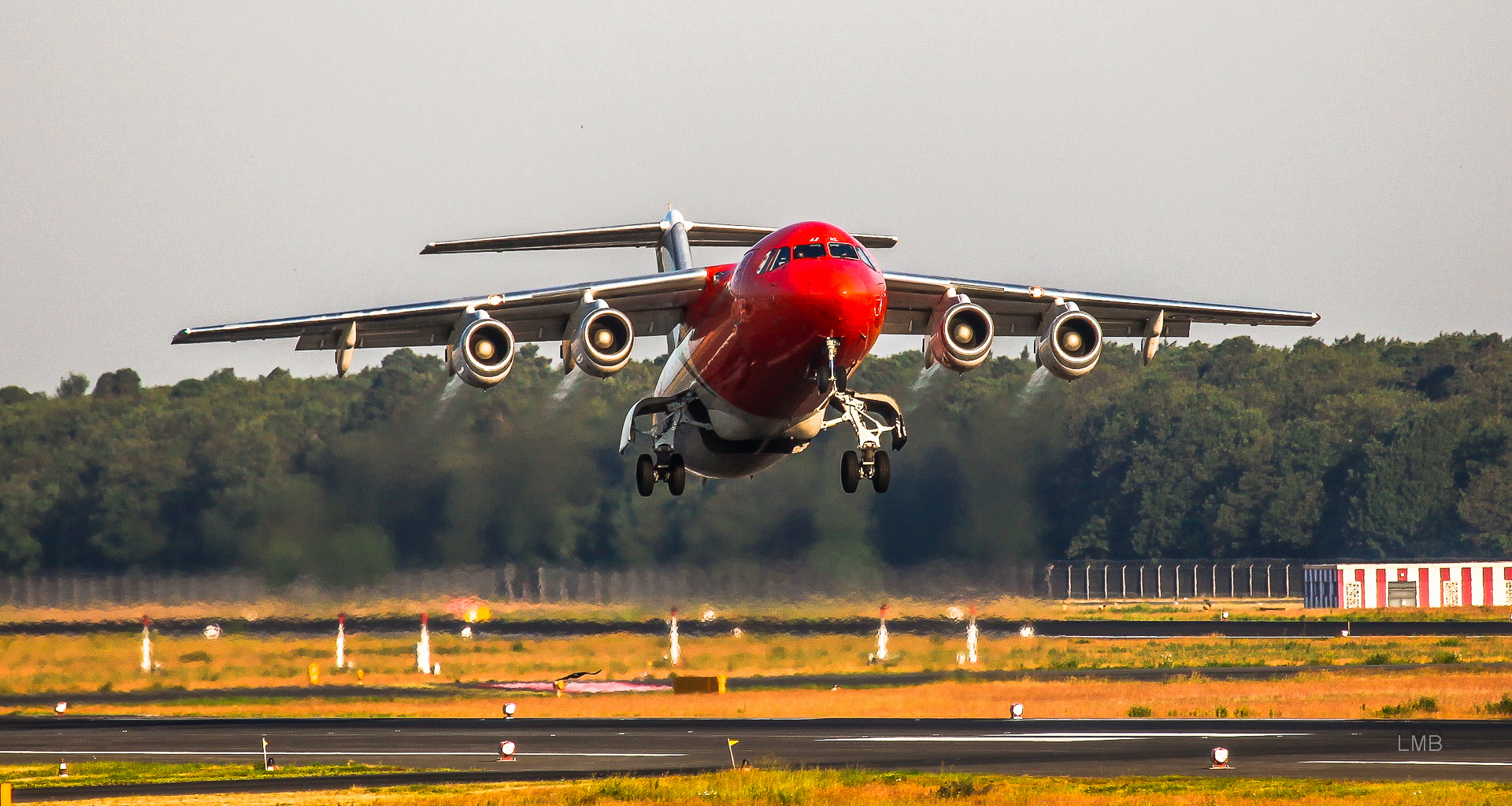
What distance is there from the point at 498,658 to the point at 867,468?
19564 mm

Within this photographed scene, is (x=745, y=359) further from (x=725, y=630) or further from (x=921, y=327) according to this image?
(x=725, y=630)

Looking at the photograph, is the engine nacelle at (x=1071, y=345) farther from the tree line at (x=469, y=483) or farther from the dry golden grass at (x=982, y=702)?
the dry golden grass at (x=982, y=702)

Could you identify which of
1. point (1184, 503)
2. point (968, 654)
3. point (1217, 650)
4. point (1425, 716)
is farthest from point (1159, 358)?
point (1425, 716)

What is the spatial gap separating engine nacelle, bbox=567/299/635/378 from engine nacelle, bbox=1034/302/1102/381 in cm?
595

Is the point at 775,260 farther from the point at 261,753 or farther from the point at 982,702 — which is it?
the point at 982,702

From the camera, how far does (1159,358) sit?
222ft

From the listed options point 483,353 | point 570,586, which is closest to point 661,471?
point 483,353

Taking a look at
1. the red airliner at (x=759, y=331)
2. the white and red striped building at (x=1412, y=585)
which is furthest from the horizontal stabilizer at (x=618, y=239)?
the white and red striped building at (x=1412, y=585)

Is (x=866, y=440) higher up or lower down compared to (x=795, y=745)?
higher up

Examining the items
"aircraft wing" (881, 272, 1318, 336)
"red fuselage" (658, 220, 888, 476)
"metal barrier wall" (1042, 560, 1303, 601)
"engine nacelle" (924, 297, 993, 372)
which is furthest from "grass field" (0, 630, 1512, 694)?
"engine nacelle" (924, 297, 993, 372)

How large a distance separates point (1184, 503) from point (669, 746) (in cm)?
3164

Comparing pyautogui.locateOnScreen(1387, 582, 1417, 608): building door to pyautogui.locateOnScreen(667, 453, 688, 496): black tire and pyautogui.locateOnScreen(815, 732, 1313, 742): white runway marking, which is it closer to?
pyautogui.locateOnScreen(815, 732, 1313, 742): white runway marking

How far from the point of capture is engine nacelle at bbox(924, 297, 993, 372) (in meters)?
24.8

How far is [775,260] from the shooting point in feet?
75.6
